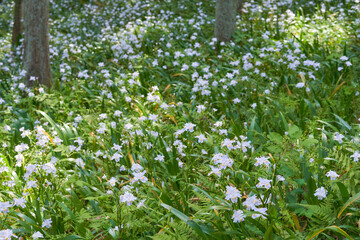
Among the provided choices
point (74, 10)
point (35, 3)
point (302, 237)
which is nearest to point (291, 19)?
point (35, 3)

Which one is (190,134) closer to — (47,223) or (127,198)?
(127,198)

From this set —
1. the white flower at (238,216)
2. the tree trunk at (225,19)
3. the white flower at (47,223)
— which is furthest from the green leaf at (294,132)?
the tree trunk at (225,19)

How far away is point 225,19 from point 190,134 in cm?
365

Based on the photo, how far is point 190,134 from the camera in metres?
3.60

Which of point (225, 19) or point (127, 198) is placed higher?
point (225, 19)

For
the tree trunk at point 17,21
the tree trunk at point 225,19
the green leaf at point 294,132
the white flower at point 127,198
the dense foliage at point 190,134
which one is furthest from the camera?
the tree trunk at point 17,21

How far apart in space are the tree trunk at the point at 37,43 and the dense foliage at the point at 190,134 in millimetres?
221

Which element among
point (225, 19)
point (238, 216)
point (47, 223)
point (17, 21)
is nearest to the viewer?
point (238, 216)

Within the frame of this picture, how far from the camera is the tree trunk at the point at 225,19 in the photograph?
651 centimetres

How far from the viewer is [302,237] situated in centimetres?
219

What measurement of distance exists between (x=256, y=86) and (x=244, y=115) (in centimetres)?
54

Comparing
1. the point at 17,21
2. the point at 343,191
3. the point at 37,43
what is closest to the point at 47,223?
the point at 343,191

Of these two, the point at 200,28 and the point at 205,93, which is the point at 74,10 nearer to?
the point at 200,28

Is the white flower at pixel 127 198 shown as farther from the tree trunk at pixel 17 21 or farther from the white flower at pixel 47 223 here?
the tree trunk at pixel 17 21
